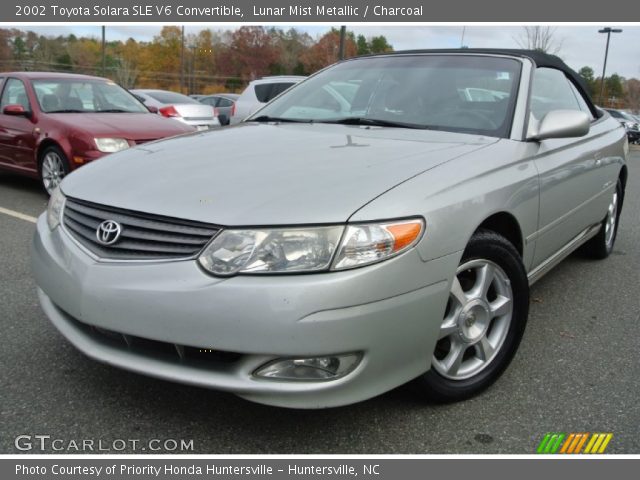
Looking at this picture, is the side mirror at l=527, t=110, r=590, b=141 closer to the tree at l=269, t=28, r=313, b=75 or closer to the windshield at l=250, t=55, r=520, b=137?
the windshield at l=250, t=55, r=520, b=137

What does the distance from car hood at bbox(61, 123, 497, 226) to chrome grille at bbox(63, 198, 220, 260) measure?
29 millimetres

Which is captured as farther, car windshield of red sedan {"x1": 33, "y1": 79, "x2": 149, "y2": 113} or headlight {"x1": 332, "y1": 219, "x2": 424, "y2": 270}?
car windshield of red sedan {"x1": 33, "y1": 79, "x2": 149, "y2": 113}

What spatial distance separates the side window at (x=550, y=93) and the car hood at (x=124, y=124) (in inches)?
161

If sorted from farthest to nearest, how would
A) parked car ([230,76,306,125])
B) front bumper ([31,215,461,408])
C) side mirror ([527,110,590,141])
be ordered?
parked car ([230,76,306,125])
side mirror ([527,110,590,141])
front bumper ([31,215,461,408])

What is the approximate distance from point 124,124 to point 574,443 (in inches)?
219

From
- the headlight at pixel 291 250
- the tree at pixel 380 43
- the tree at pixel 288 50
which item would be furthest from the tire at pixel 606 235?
the tree at pixel 380 43

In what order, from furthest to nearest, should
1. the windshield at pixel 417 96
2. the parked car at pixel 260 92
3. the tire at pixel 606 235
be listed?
the parked car at pixel 260 92, the tire at pixel 606 235, the windshield at pixel 417 96

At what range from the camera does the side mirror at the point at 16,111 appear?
21.7 ft

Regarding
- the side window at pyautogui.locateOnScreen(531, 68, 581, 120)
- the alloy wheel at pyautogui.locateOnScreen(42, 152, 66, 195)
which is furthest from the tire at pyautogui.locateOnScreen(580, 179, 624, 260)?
the alloy wheel at pyautogui.locateOnScreen(42, 152, 66, 195)

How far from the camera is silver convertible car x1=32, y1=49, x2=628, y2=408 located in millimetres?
1937

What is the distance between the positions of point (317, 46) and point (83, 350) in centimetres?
4954

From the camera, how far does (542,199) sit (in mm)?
2982

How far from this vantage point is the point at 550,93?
3633 millimetres

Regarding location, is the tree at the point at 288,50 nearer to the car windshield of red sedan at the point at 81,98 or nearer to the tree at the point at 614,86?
the tree at the point at 614,86
